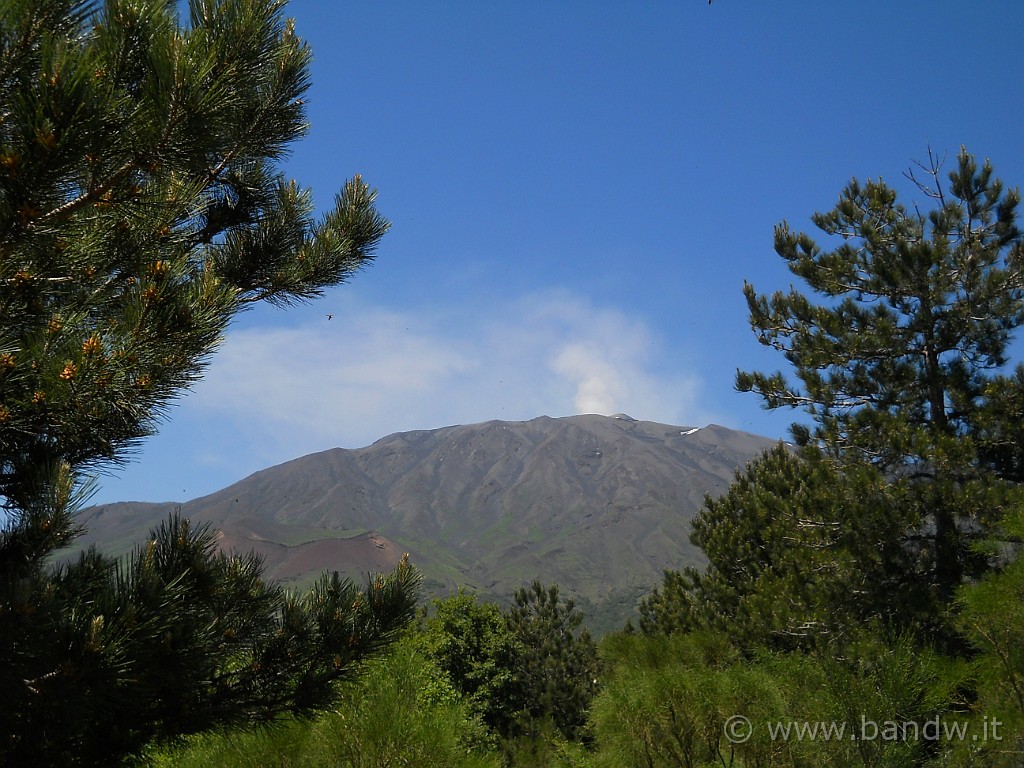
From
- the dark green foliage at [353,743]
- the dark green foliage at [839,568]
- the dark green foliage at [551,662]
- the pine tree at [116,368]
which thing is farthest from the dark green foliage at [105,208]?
the dark green foliage at [551,662]

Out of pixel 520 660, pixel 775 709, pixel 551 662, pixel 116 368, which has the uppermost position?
pixel 116 368

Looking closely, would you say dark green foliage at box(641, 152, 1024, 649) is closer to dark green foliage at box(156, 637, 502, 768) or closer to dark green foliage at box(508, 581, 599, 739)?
dark green foliage at box(156, 637, 502, 768)

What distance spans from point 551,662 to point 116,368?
29573 millimetres

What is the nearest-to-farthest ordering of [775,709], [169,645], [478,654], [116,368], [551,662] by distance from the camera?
[116,368] → [169,645] → [775,709] → [478,654] → [551,662]

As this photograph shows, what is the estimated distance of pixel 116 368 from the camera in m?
4.00

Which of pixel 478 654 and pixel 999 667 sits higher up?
pixel 999 667

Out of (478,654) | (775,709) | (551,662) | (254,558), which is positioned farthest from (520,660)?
(254,558)

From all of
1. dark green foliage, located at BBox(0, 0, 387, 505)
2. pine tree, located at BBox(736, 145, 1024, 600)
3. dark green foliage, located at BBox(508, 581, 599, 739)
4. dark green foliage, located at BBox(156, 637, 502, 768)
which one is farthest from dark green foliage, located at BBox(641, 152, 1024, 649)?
dark green foliage, located at BBox(508, 581, 599, 739)

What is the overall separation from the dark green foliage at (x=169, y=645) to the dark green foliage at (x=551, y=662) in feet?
75.8

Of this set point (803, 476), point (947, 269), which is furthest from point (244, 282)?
point (803, 476)

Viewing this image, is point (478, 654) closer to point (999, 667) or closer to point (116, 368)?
point (999, 667)

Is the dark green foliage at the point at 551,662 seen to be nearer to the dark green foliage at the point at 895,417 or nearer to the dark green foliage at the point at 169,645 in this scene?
the dark green foliage at the point at 895,417

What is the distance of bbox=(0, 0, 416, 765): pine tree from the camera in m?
3.71

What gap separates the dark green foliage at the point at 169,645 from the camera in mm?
3746
